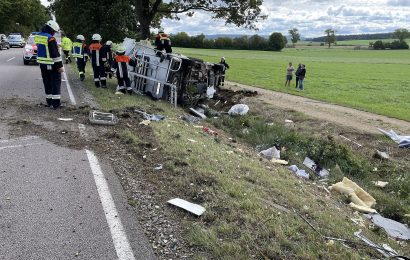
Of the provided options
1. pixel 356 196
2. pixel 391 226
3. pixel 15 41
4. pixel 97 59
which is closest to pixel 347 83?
pixel 97 59

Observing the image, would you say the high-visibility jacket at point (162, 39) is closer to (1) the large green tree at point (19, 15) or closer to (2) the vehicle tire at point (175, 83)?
(2) the vehicle tire at point (175, 83)

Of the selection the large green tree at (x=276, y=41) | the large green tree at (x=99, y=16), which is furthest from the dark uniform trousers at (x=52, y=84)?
the large green tree at (x=276, y=41)

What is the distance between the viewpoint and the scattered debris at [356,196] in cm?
644

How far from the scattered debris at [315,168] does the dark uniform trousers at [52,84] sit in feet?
19.1

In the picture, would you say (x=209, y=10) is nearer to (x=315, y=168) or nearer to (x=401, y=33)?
(x=315, y=168)

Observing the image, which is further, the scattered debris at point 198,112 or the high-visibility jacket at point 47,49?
the scattered debris at point 198,112

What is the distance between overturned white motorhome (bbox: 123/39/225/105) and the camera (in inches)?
484

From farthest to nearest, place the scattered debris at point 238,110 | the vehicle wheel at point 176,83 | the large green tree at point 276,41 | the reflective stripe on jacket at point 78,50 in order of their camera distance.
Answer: the large green tree at point 276,41 < the reflective stripe on jacket at point 78,50 < the scattered debris at point 238,110 < the vehicle wheel at point 176,83

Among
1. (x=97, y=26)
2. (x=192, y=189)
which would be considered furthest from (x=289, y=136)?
(x=97, y=26)

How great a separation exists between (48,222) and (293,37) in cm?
14099

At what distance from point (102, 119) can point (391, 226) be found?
5599mm

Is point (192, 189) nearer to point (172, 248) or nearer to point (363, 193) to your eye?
point (172, 248)

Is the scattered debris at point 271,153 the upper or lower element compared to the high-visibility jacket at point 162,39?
lower

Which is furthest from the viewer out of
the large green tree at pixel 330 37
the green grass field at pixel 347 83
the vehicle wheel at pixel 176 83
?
the large green tree at pixel 330 37
